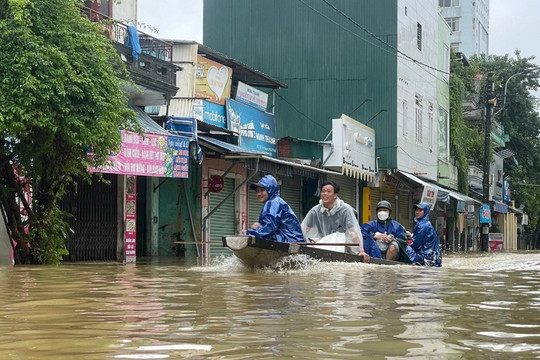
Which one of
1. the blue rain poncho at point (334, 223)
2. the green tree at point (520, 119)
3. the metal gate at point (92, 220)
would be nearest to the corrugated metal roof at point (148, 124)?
the metal gate at point (92, 220)

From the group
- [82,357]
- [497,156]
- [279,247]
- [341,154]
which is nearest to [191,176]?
[341,154]

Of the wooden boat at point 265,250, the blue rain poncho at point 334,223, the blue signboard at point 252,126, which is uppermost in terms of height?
the blue signboard at point 252,126

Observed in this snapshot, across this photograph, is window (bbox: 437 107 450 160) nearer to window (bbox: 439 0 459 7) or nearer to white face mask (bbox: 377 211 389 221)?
white face mask (bbox: 377 211 389 221)

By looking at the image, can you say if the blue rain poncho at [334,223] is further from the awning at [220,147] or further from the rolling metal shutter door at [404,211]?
the rolling metal shutter door at [404,211]

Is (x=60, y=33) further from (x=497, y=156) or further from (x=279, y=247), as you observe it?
(x=497, y=156)

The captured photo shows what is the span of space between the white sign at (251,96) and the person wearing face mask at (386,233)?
9.88 metres

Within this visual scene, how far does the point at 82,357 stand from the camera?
4.25 m

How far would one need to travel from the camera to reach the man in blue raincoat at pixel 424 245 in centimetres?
1530

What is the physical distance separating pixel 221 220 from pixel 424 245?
29.9 feet

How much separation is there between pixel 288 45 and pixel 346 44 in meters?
1.99

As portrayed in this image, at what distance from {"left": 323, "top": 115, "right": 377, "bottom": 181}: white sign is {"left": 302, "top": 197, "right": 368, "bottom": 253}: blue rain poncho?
13323 mm

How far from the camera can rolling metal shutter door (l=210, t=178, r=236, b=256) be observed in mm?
23125

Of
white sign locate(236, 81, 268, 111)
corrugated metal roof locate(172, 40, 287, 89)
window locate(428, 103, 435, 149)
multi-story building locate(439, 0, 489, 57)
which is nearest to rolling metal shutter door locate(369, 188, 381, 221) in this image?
window locate(428, 103, 435, 149)

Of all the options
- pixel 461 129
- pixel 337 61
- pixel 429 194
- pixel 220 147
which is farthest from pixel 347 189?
pixel 461 129
